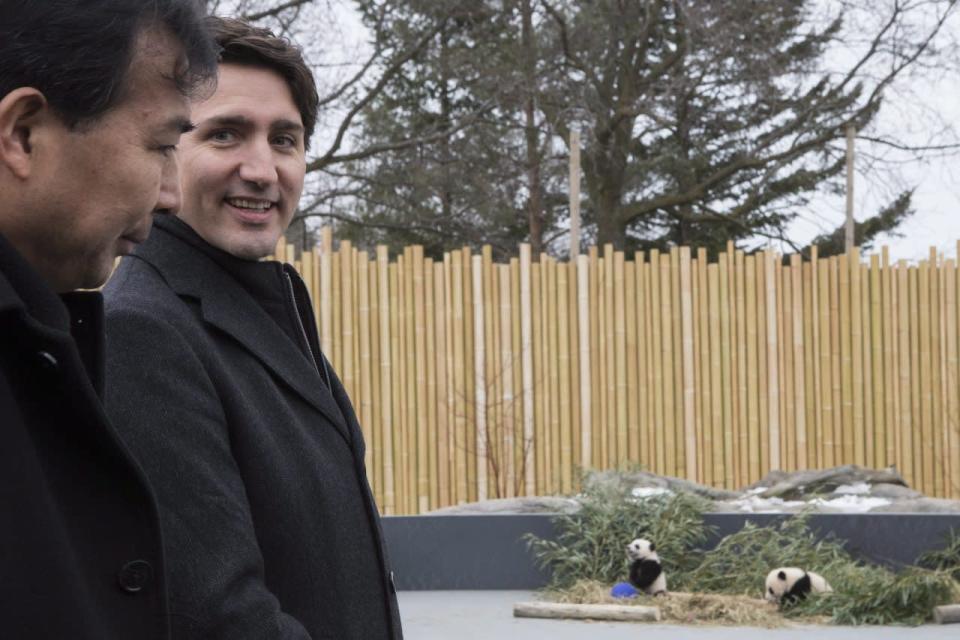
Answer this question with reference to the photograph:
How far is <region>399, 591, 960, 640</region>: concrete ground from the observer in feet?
17.0

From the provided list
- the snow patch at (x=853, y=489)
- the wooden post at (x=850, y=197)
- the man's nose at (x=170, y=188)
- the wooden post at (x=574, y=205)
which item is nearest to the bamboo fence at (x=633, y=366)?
the wooden post at (x=574, y=205)

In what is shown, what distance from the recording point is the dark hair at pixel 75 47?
45.3 inches

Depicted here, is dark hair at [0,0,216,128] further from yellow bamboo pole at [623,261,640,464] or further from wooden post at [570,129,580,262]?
wooden post at [570,129,580,262]

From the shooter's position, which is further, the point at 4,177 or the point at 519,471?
the point at 519,471

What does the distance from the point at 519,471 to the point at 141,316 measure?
7435mm

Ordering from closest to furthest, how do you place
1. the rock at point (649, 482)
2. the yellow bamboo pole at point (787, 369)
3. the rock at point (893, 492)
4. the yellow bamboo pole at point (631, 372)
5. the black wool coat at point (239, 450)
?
the black wool coat at point (239, 450) < the rock at point (649, 482) < the rock at point (893, 492) < the yellow bamboo pole at point (631, 372) < the yellow bamboo pole at point (787, 369)

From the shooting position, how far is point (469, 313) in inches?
354

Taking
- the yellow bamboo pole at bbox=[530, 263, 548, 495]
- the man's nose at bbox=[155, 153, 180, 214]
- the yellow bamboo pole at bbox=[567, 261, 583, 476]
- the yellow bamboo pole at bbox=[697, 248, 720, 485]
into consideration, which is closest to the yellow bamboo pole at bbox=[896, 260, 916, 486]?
the yellow bamboo pole at bbox=[697, 248, 720, 485]

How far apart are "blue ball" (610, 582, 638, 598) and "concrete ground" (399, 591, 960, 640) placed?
1.22 ft

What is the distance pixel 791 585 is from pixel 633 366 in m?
3.57

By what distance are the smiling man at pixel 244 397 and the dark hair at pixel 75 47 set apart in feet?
1.56

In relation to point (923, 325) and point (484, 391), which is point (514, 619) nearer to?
point (484, 391)

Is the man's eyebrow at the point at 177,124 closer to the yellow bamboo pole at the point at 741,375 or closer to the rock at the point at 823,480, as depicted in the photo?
the rock at the point at 823,480

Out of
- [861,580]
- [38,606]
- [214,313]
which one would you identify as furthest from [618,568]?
[38,606]
